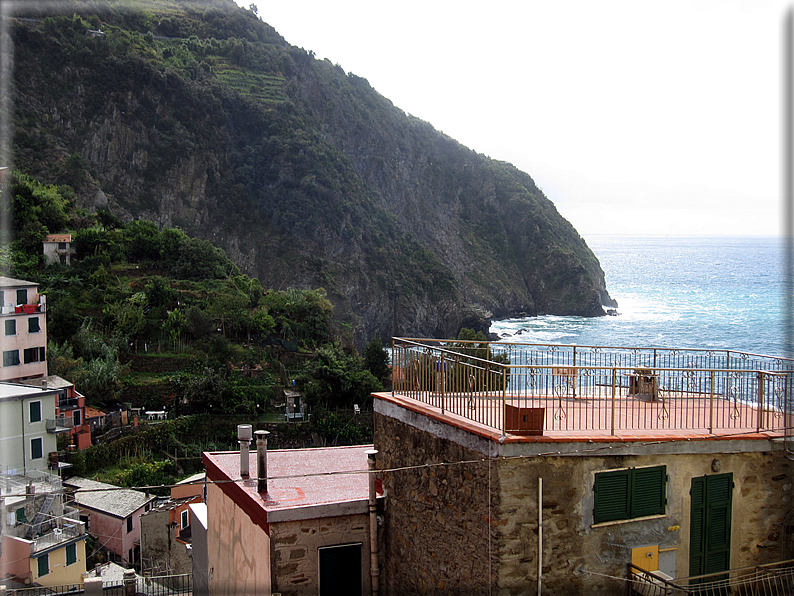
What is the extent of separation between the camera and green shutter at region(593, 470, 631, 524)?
654 cm

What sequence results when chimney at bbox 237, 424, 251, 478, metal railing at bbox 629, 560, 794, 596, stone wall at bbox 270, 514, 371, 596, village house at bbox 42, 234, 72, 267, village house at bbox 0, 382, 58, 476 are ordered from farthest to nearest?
1. village house at bbox 42, 234, 72, 267
2. village house at bbox 0, 382, 58, 476
3. chimney at bbox 237, 424, 251, 478
4. stone wall at bbox 270, 514, 371, 596
5. metal railing at bbox 629, 560, 794, 596

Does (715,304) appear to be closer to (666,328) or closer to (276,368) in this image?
(666,328)

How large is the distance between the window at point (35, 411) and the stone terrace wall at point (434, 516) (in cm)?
2847

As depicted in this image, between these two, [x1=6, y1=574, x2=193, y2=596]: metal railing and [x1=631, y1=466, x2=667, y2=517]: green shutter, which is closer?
[x1=631, y1=466, x2=667, y2=517]: green shutter

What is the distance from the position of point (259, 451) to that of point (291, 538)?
1.21 meters

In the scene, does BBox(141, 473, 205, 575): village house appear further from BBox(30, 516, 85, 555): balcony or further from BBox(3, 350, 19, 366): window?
BBox(3, 350, 19, 366): window

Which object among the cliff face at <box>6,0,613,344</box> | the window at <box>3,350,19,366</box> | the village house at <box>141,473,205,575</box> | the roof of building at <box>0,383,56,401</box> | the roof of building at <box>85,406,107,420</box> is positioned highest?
the cliff face at <box>6,0,613,344</box>

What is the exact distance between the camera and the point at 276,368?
171ft

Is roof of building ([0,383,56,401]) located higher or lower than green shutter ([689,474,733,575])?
lower

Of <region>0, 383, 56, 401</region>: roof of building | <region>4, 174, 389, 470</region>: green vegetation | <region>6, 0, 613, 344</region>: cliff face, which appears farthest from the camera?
<region>6, 0, 613, 344</region>: cliff face

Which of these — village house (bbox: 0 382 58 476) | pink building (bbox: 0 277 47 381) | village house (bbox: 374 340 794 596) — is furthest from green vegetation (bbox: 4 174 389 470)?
village house (bbox: 374 340 794 596)

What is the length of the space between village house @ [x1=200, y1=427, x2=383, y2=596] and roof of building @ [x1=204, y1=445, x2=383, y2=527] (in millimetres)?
12

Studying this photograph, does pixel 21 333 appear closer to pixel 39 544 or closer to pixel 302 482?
pixel 39 544

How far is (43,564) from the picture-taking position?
68.1ft
